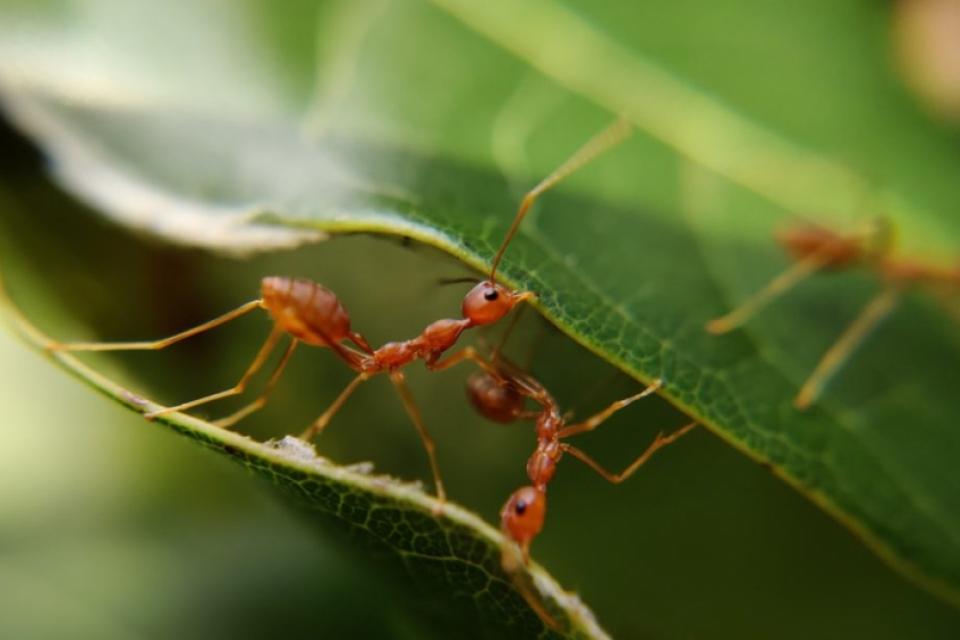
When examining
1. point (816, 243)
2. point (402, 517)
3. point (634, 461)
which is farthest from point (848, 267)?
point (402, 517)

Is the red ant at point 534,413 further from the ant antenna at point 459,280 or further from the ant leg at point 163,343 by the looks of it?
the ant leg at point 163,343

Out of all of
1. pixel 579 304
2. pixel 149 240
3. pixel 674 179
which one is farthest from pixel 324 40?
pixel 579 304

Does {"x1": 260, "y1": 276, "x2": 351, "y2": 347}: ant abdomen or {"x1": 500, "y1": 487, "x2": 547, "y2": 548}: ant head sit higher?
{"x1": 260, "y1": 276, "x2": 351, "y2": 347}: ant abdomen

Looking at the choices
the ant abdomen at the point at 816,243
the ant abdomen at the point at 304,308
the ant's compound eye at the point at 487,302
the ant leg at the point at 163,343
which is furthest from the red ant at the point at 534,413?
the ant abdomen at the point at 816,243

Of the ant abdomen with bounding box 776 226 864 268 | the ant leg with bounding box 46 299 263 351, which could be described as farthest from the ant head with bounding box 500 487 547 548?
the ant abdomen with bounding box 776 226 864 268

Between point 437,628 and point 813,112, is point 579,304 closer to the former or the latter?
point 437,628

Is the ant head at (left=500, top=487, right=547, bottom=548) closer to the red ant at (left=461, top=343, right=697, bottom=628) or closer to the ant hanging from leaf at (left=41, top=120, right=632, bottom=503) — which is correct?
the red ant at (left=461, top=343, right=697, bottom=628)
